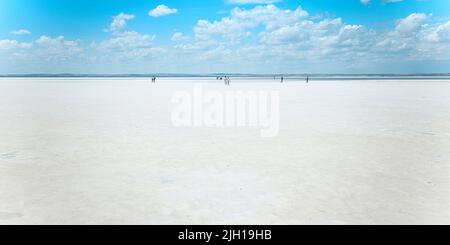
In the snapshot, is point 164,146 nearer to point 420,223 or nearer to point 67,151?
point 67,151

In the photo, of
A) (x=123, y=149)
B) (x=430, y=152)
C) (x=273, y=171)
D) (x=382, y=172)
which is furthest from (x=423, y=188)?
(x=123, y=149)

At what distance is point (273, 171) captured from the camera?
302 inches

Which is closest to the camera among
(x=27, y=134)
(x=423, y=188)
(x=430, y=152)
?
(x=423, y=188)

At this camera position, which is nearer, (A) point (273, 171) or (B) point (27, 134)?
(A) point (273, 171)

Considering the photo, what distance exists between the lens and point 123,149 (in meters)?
9.72

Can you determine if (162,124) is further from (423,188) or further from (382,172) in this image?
(423,188)

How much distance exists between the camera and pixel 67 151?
30.9 ft

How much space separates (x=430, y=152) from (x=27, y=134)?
37.0 ft

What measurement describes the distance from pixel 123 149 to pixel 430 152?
24.3 ft
